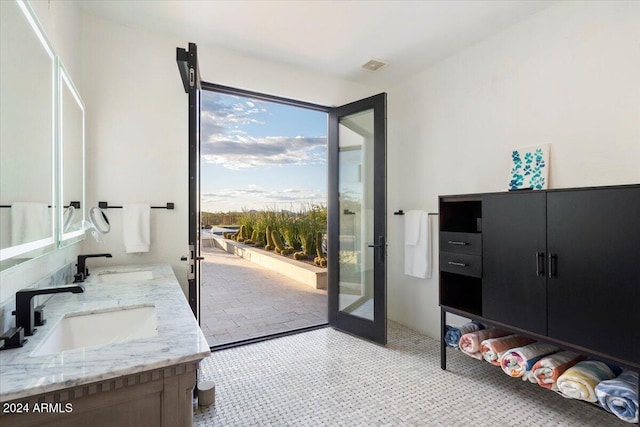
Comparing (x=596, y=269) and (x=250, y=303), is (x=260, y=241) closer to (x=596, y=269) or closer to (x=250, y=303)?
(x=250, y=303)

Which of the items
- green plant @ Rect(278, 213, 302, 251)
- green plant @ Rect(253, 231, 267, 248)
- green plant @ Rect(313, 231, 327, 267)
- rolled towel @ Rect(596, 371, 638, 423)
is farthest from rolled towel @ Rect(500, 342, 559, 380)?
green plant @ Rect(253, 231, 267, 248)

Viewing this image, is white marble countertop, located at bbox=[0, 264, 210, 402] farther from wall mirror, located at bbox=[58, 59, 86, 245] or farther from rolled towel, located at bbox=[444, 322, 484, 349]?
rolled towel, located at bbox=[444, 322, 484, 349]

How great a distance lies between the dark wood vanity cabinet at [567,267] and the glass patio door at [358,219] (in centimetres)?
86

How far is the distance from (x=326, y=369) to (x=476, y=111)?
2.42 m

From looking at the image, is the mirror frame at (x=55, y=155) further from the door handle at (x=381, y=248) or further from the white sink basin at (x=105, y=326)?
the door handle at (x=381, y=248)

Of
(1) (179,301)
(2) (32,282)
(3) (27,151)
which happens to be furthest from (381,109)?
(2) (32,282)

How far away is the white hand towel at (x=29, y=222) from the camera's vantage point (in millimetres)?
1037

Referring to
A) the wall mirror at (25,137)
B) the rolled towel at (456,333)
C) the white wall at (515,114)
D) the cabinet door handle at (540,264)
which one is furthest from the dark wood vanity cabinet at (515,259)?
the wall mirror at (25,137)

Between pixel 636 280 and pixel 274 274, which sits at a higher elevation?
pixel 636 280

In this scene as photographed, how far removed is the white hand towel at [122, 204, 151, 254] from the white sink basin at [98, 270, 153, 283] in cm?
27

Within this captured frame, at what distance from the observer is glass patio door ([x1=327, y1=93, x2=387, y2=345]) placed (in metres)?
2.88

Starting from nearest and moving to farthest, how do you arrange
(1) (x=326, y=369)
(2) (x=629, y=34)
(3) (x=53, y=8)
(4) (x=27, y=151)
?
(4) (x=27, y=151) → (3) (x=53, y=8) → (2) (x=629, y=34) → (1) (x=326, y=369)

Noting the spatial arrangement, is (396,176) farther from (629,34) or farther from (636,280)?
(636,280)

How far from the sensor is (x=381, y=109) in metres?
2.85
